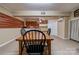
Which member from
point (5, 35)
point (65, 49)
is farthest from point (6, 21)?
point (65, 49)

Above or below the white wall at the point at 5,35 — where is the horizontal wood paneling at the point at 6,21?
above

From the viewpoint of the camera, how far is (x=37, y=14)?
368 inches

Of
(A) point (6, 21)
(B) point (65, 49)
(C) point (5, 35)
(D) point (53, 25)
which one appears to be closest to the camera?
(B) point (65, 49)

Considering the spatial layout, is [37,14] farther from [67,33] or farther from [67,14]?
[67,33]

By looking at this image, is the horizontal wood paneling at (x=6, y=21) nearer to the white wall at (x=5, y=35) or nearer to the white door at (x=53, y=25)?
the white wall at (x=5, y=35)

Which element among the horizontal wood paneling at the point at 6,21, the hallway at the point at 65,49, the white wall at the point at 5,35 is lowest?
the hallway at the point at 65,49

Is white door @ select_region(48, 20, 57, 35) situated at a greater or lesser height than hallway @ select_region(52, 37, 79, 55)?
greater

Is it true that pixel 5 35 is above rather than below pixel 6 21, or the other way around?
below

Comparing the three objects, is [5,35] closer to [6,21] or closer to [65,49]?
[6,21]

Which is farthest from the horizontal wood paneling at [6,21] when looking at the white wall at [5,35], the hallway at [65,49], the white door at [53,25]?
the white door at [53,25]

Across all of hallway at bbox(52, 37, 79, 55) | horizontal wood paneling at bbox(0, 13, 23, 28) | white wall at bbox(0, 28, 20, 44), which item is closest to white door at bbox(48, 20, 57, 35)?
horizontal wood paneling at bbox(0, 13, 23, 28)

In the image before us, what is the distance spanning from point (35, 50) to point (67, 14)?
718 centimetres

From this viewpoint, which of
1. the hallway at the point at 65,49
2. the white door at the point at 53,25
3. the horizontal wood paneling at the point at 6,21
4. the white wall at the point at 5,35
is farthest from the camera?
the white door at the point at 53,25

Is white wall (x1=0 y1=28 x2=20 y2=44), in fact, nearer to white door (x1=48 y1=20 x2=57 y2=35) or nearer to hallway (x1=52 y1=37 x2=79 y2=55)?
hallway (x1=52 y1=37 x2=79 y2=55)
